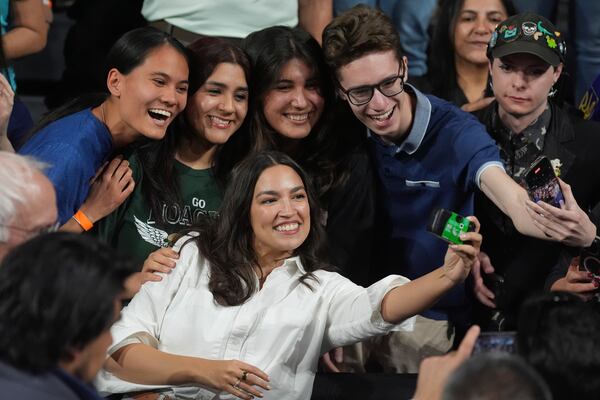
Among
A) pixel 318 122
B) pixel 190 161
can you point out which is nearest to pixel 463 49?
pixel 318 122

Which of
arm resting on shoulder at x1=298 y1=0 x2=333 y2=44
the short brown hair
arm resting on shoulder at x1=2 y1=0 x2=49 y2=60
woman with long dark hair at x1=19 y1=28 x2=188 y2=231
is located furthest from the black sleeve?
arm resting on shoulder at x1=2 y1=0 x2=49 y2=60

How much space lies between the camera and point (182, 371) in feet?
9.47

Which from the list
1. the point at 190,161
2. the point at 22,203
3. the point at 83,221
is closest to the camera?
the point at 22,203

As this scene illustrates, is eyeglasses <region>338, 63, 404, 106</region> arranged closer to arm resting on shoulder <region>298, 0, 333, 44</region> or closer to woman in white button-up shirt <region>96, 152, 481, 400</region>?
woman in white button-up shirt <region>96, 152, 481, 400</region>

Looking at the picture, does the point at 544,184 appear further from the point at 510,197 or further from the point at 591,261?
the point at 591,261

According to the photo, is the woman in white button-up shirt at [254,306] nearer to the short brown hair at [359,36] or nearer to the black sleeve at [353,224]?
the black sleeve at [353,224]

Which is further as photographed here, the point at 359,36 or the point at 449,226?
the point at 359,36

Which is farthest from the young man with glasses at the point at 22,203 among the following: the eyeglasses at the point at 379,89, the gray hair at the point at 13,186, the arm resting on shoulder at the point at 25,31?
the arm resting on shoulder at the point at 25,31

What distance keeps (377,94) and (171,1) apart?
1121mm

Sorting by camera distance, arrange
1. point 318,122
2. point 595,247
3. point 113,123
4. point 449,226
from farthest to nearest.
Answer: point 318,122 → point 113,123 → point 595,247 → point 449,226

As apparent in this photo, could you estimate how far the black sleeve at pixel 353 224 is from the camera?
3.54m

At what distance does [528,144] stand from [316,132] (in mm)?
768

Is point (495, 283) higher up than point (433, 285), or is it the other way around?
point (433, 285)

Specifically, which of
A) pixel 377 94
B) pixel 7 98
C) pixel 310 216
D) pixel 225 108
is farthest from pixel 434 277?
Result: pixel 7 98
